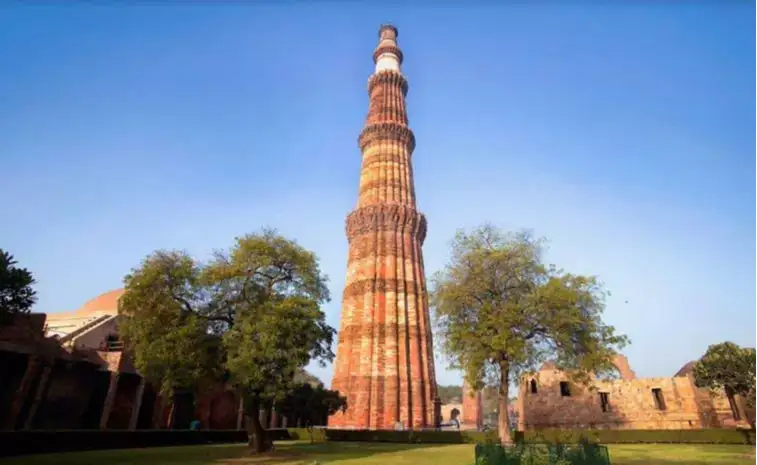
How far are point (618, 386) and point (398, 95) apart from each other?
3282 centimetres

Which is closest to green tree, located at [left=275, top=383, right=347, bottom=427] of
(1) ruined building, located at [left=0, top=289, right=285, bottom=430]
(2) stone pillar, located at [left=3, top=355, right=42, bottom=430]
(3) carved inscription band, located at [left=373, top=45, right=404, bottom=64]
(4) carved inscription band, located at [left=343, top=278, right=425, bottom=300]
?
(1) ruined building, located at [left=0, top=289, right=285, bottom=430]

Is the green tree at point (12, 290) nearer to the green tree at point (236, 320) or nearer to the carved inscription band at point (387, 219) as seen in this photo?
the green tree at point (236, 320)

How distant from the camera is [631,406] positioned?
125 ft

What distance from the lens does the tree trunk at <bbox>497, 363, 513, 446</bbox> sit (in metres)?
21.1

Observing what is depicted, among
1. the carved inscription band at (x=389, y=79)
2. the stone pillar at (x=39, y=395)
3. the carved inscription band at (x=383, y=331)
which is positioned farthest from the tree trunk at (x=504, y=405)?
the carved inscription band at (x=389, y=79)

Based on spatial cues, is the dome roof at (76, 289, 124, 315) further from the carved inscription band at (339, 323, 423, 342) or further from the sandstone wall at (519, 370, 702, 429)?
the sandstone wall at (519, 370, 702, 429)

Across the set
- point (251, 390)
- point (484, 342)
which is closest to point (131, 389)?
point (251, 390)

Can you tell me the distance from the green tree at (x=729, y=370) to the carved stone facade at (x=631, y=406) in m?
2.54

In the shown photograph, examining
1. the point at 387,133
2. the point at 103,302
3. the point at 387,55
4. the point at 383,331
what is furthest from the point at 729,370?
the point at 103,302

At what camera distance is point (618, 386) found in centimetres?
3909

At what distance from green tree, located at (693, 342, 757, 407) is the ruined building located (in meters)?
34.8

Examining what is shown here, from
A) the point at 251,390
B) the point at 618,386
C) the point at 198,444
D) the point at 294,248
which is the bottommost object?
the point at 198,444

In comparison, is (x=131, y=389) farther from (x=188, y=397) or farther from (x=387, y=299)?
(x=387, y=299)

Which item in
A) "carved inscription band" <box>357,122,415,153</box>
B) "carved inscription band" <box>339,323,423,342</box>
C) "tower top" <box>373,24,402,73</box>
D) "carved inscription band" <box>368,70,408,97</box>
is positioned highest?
"tower top" <box>373,24,402,73</box>
